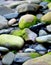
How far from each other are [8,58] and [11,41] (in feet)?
1.02

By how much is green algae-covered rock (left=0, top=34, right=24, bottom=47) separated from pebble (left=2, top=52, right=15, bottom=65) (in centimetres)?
16

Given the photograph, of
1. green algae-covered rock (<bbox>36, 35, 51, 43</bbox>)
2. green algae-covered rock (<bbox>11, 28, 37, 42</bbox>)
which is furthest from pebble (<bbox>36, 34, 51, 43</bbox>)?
green algae-covered rock (<bbox>11, 28, 37, 42</bbox>)

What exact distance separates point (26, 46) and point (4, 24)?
702 millimetres

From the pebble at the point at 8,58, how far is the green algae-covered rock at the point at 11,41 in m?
0.16

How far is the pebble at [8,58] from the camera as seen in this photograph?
8.33 feet

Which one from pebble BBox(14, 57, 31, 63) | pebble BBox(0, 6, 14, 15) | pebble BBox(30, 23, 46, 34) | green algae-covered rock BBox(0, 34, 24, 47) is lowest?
pebble BBox(14, 57, 31, 63)

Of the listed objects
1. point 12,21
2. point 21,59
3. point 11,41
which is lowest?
point 21,59

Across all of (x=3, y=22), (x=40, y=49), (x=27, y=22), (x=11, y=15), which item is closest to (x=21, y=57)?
(x=40, y=49)

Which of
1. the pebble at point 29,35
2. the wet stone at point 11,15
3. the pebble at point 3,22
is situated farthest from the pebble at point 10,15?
the pebble at point 29,35

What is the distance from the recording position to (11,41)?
285 centimetres

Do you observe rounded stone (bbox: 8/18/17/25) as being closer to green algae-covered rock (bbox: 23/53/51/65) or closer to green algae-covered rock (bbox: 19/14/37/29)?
green algae-covered rock (bbox: 19/14/37/29)

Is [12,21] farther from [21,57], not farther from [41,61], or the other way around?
[41,61]

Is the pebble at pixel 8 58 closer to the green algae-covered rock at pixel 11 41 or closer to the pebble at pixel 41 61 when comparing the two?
the green algae-covered rock at pixel 11 41

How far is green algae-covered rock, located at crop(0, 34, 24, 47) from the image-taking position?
111 inches
